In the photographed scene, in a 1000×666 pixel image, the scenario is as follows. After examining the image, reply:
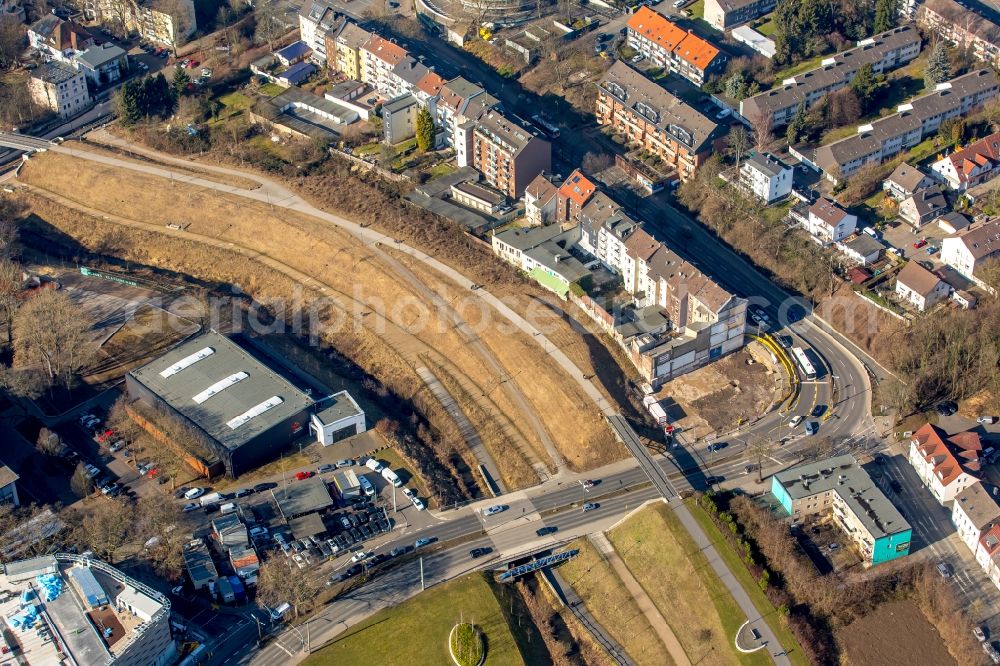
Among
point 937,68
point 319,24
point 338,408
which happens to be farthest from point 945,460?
point 319,24

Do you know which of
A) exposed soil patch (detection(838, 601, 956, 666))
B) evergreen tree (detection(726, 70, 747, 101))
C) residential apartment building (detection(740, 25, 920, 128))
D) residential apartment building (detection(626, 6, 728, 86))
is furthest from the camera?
residential apartment building (detection(626, 6, 728, 86))

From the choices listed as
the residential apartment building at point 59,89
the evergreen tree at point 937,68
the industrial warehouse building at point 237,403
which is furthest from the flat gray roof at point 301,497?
the evergreen tree at point 937,68

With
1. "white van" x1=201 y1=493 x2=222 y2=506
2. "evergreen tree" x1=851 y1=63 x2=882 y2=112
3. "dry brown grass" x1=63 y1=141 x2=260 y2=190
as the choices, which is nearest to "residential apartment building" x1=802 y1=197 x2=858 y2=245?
"evergreen tree" x1=851 y1=63 x2=882 y2=112

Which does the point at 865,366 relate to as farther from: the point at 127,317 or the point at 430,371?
the point at 127,317

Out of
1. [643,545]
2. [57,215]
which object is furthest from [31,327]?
[643,545]

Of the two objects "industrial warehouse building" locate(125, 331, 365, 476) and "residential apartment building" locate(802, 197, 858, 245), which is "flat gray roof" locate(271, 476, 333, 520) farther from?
"residential apartment building" locate(802, 197, 858, 245)
